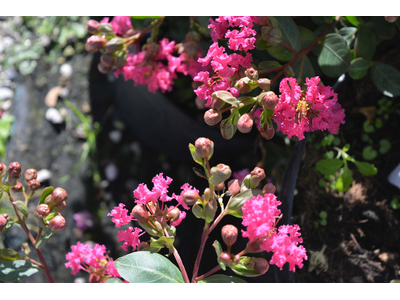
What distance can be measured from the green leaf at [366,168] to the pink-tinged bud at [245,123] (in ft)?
1.24

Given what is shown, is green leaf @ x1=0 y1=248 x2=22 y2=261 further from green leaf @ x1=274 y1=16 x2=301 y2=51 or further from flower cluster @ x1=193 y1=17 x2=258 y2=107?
green leaf @ x1=274 y1=16 x2=301 y2=51

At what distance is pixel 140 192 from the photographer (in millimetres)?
578

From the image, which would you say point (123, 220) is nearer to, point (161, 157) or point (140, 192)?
point (140, 192)

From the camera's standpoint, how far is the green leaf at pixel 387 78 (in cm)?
74

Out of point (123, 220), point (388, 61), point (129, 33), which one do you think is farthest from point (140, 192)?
point (388, 61)

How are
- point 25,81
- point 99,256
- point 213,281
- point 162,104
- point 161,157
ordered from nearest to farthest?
1. point 213,281
2. point 99,256
3. point 162,104
4. point 161,157
5. point 25,81

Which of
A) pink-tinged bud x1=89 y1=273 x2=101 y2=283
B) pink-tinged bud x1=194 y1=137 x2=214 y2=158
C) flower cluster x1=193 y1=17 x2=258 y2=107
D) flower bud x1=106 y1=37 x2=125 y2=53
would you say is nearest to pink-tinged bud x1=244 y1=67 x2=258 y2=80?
flower cluster x1=193 y1=17 x2=258 y2=107

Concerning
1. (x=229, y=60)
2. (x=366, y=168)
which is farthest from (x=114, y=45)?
(x=366, y=168)

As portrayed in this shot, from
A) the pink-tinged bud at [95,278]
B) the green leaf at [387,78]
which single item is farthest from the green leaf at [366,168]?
the pink-tinged bud at [95,278]

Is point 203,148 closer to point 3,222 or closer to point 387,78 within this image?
point 3,222

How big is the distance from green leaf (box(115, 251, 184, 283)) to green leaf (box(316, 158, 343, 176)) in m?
0.43

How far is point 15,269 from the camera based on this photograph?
650mm

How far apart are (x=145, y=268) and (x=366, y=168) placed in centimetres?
57

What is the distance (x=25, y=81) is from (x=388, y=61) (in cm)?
156
